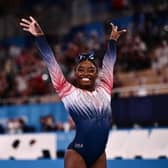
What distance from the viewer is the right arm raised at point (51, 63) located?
5715 mm

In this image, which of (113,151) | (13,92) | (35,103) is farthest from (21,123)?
(113,151)

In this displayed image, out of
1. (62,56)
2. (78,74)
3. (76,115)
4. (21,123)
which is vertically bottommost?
(21,123)

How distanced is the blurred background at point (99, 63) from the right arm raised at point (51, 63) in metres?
2.34

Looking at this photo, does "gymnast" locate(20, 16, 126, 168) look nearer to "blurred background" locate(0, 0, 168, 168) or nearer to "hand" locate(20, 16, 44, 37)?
"hand" locate(20, 16, 44, 37)

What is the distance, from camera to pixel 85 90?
574 cm

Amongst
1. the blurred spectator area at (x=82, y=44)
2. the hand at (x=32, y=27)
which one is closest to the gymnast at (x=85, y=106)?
the hand at (x=32, y=27)

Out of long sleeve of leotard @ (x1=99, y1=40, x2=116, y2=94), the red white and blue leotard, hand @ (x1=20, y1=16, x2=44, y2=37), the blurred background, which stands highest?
hand @ (x1=20, y1=16, x2=44, y2=37)

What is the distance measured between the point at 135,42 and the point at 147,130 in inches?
157

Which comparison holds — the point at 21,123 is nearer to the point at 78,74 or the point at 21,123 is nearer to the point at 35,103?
the point at 35,103

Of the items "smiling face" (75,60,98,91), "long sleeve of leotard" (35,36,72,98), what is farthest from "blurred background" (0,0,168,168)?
"long sleeve of leotard" (35,36,72,98)

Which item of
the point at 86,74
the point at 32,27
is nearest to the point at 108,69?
the point at 86,74

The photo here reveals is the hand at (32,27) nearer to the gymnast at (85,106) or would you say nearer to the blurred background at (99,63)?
the gymnast at (85,106)

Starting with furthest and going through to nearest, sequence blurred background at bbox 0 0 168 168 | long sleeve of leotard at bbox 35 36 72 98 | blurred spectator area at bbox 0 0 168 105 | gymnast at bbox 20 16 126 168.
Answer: blurred spectator area at bbox 0 0 168 105
blurred background at bbox 0 0 168 168
long sleeve of leotard at bbox 35 36 72 98
gymnast at bbox 20 16 126 168

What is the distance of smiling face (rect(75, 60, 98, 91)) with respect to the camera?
5.72m
